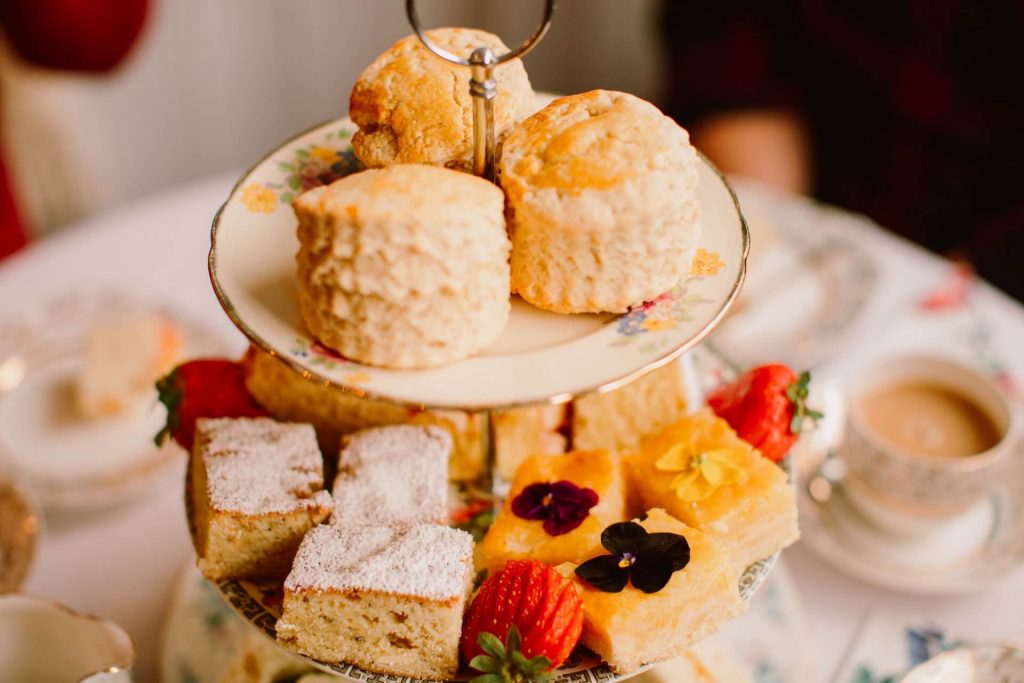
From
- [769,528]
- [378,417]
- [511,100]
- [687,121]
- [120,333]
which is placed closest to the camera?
[511,100]

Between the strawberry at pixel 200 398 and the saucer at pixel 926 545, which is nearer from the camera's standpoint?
the strawberry at pixel 200 398

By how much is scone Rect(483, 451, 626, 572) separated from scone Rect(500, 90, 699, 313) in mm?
249

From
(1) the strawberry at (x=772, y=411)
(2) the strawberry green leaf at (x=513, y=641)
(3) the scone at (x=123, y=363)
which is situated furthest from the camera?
(3) the scone at (x=123, y=363)

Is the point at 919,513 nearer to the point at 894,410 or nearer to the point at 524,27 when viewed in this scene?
the point at 894,410

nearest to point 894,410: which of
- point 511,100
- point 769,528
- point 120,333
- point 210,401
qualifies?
point 769,528

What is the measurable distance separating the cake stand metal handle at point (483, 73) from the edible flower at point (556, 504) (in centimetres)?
36

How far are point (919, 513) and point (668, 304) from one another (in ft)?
2.58

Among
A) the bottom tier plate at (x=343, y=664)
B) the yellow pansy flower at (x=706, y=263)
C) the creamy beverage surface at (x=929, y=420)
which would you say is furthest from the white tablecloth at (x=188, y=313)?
the yellow pansy flower at (x=706, y=263)

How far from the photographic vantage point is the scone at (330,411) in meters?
1.15

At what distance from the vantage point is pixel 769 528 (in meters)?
1.03

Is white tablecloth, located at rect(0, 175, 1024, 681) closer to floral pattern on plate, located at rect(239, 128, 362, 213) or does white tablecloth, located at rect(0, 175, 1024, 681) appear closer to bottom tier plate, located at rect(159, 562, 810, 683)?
bottom tier plate, located at rect(159, 562, 810, 683)

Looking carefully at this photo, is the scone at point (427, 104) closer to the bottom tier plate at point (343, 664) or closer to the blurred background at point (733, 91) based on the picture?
the bottom tier plate at point (343, 664)

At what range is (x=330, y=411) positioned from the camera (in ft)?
3.85

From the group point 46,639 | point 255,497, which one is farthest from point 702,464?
point 46,639
